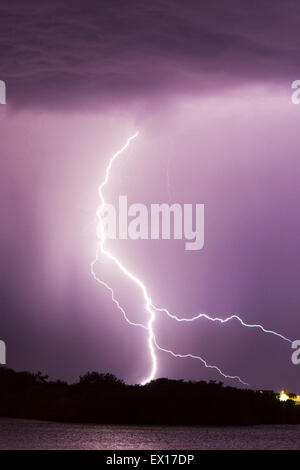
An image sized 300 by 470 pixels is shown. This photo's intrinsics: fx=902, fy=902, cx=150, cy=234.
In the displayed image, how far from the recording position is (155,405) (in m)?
106

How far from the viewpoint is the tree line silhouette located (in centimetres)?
10425

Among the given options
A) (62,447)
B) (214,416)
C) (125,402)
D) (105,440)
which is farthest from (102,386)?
(62,447)

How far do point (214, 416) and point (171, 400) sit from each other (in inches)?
211

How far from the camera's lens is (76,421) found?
339 feet

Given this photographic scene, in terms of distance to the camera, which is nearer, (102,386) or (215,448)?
(215,448)

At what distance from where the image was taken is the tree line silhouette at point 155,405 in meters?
104
